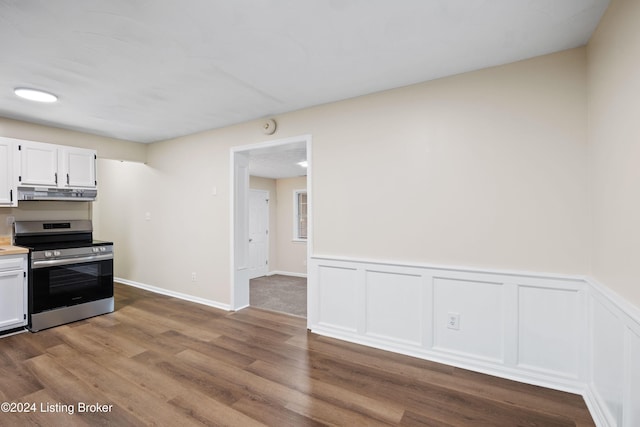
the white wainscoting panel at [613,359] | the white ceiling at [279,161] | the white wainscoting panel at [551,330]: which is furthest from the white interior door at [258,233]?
the white wainscoting panel at [613,359]

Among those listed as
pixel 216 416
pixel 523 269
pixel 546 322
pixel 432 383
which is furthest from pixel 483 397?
pixel 216 416

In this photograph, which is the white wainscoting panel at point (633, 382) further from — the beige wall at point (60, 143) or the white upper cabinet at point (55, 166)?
the beige wall at point (60, 143)

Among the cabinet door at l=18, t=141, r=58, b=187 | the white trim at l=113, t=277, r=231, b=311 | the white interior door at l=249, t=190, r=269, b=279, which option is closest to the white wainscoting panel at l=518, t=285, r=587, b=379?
the white trim at l=113, t=277, r=231, b=311

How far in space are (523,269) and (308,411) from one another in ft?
6.33

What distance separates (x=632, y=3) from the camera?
1.46 m

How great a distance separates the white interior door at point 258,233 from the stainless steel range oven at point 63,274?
10.2 feet

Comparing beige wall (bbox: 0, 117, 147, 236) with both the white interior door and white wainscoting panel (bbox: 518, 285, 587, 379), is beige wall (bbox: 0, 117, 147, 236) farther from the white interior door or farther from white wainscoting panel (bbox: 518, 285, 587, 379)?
white wainscoting panel (bbox: 518, 285, 587, 379)

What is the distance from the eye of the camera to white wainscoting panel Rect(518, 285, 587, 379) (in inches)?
85.7

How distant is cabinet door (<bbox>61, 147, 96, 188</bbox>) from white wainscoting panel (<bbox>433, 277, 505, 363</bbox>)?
4.69 metres

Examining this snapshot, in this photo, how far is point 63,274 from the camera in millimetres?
3564

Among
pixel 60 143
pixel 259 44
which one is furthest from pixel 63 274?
pixel 259 44

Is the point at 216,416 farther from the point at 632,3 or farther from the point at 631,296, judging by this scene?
the point at 632,3

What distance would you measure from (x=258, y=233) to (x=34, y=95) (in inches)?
183

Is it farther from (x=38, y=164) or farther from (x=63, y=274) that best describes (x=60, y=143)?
(x=63, y=274)
